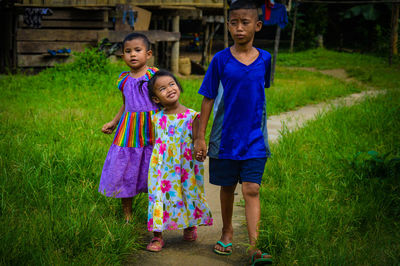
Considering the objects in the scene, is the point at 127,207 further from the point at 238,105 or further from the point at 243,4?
the point at 243,4

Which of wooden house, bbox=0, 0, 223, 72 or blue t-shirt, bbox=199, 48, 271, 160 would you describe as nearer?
blue t-shirt, bbox=199, 48, 271, 160

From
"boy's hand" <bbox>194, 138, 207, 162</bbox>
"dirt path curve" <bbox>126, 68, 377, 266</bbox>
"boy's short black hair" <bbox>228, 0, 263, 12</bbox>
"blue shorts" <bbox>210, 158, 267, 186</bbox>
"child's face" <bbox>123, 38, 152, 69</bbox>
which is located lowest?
"dirt path curve" <bbox>126, 68, 377, 266</bbox>

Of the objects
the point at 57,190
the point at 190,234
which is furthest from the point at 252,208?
the point at 57,190

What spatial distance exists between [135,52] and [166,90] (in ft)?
1.43

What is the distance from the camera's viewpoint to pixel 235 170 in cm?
288

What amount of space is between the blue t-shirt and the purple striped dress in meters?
0.59

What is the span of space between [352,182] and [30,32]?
9167 millimetres

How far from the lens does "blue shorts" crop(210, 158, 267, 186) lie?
2.81 m

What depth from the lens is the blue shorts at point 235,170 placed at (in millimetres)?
2809

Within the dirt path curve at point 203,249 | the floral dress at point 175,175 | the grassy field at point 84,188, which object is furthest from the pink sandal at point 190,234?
the grassy field at point 84,188

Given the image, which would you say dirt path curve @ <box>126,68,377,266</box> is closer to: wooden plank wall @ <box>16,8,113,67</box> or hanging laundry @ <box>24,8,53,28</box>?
wooden plank wall @ <box>16,8,113,67</box>

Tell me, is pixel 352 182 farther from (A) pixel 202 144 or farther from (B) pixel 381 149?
(A) pixel 202 144

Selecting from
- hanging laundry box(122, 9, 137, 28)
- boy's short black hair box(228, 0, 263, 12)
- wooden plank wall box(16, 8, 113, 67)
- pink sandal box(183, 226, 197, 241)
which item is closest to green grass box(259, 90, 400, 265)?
pink sandal box(183, 226, 197, 241)

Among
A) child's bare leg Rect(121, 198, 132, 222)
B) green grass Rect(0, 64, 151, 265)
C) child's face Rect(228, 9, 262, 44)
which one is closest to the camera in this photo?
green grass Rect(0, 64, 151, 265)
